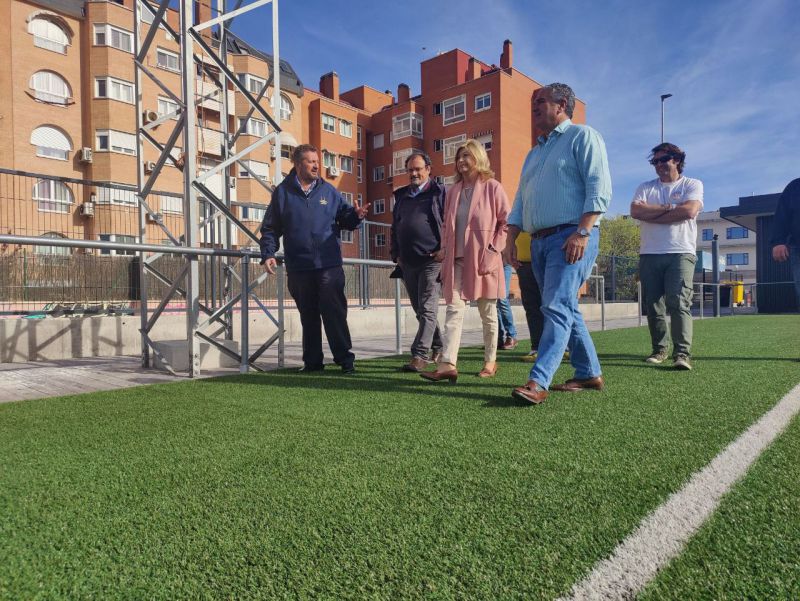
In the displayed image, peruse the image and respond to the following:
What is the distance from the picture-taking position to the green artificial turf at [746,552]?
3.80ft

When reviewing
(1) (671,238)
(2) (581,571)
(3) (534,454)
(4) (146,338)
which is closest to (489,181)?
(1) (671,238)

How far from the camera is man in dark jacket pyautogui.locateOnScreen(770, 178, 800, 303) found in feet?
17.3

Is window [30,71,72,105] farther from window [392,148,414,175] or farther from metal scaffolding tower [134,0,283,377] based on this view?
metal scaffolding tower [134,0,283,377]

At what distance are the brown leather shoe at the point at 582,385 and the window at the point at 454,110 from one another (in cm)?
3718

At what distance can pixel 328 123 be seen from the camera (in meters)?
38.9

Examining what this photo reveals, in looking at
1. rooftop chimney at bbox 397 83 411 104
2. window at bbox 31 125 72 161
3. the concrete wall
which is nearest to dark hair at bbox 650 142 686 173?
the concrete wall

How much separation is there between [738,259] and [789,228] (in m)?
85.0

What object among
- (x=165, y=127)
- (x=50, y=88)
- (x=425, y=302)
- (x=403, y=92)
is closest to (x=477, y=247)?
(x=425, y=302)

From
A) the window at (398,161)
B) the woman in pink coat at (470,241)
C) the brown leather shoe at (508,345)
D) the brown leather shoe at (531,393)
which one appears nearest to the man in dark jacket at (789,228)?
the brown leather shoe at (508,345)

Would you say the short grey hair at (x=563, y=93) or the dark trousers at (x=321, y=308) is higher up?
the short grey hair at (x=563, y=93)

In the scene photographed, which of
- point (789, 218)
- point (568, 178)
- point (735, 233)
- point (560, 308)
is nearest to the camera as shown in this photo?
point (560, 308)

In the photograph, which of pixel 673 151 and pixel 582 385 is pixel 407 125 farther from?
pixel 582 385

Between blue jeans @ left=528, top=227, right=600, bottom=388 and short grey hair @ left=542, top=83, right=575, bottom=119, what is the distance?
81 centimetres

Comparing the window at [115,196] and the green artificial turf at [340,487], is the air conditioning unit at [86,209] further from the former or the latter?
the green artificial turf at [340,487]
